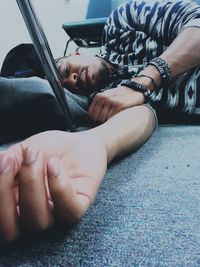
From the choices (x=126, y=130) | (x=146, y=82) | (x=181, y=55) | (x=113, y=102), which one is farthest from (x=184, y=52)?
(x=126, y=130)

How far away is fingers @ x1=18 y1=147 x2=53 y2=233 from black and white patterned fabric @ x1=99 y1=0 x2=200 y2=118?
2.32 feet

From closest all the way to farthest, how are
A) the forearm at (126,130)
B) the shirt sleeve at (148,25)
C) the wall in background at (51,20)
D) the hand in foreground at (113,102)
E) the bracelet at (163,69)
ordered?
the forearm at (126,130)
the hand in foreground at (113,102)
the bracelet at (163,69)
the shirt sleeve at (148,25)
the wall in background at (51,20)

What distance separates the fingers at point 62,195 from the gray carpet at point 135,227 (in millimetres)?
32

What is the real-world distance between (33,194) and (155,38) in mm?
927

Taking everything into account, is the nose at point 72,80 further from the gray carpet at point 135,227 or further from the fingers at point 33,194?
the fingers at point 33,194

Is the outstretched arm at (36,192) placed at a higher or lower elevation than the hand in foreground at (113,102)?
higher

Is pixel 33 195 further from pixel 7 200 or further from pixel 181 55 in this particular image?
pixel 181 55

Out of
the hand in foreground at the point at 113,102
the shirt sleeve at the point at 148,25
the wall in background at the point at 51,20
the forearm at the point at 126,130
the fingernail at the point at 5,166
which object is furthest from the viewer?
the wall in background at the point at 51,20

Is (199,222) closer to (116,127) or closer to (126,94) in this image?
(116,127)

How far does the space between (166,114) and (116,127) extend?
17.1 inches

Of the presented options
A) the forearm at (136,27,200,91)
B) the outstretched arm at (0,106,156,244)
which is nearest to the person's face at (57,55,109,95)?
the forearm at (136,27,200,91)

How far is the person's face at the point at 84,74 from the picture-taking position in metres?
1.05

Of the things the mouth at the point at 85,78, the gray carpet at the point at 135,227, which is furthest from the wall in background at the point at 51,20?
the gray carpet at the point at 135,227

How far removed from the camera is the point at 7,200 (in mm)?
271
